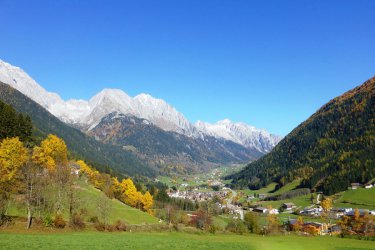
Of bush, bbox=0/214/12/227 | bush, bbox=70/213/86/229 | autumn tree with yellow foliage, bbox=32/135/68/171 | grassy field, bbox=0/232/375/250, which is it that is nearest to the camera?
grassy field, bbox=0/232/375/250

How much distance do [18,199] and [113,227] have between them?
25.8 metres

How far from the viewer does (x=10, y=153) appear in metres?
93.4

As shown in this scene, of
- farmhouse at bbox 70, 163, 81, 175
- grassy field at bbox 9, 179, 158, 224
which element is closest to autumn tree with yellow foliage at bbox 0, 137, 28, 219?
grassy field at bbox 9, 179, 158, 224

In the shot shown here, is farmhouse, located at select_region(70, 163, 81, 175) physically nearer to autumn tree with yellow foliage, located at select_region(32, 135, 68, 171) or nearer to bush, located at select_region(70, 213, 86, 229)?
autumn tree with yellow foliage, located at select_region(32, 135, 68, 171)

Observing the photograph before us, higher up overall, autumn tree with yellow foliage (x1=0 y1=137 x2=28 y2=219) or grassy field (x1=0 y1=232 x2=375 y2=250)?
autumn tree with yellow foliage (x1=0 y1=137 x2=28 y2=219)

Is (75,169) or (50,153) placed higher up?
(50,153)

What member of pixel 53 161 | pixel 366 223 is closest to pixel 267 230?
pixel 366 223

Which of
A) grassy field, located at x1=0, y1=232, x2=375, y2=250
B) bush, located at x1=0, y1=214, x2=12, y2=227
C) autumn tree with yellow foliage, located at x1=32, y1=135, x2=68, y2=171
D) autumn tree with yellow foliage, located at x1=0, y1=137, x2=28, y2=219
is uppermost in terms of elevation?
autumn tree with yellow foliage, located at x1=32, y1=135, x2=68, y2=171

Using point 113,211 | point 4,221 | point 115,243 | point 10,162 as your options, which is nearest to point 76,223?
point 4,221

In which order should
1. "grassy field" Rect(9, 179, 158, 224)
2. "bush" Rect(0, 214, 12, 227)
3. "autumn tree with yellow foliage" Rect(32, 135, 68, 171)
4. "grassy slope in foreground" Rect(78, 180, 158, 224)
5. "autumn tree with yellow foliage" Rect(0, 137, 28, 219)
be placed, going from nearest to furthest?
1. "bush" Rect(0, 214, 12, 227)
2. "autumn tree with yellow foliage" Rect(0, 137, 28, 219)
3. "grassy field" Rect(9, 179, 158, 224)
4. "grassy slope in foreground" Rect(78, 180, 158, 224)
5. "autumn tree with yellow foliage" Rect(32, 135, 68, 171)

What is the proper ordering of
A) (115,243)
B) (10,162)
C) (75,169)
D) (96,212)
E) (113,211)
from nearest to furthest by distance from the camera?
(115,243) → (10,162) → (96,212) → (113,211) → (75,169)

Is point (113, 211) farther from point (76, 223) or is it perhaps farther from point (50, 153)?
point (76, 223)

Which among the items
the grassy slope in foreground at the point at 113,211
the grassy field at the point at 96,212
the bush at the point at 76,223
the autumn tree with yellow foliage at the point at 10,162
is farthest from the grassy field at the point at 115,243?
the grassy slope in foreground at the point at 113,211

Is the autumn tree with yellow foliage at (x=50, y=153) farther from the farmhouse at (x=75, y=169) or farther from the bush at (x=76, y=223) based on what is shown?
the bush at (x=76, y=223)
